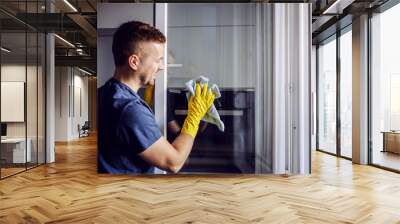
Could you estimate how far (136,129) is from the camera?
5.02m

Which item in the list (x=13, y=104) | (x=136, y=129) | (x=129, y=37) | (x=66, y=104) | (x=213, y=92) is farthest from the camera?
(x=66, y=104)

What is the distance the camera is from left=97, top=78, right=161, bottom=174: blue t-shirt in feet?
A: 16.4

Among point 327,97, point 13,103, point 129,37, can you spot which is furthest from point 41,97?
point 327,97

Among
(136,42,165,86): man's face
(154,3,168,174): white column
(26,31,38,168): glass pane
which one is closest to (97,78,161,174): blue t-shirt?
(154,3,168,174): white column

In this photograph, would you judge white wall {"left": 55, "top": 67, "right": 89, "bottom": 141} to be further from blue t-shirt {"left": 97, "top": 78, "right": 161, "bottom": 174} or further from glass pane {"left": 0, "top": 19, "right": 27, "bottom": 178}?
blue t-shirt {"left": 97, "top": 78, "right": 161, "bottom": 174}

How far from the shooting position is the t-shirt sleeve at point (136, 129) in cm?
496

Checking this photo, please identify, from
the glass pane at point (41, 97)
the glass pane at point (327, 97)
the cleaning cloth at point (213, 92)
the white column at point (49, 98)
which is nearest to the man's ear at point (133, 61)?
the cleaning cloth at point (213, 92)

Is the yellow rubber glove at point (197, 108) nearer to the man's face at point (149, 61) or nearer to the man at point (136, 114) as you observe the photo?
the man at point (136, 114)

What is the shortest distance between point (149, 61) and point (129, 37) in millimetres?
506

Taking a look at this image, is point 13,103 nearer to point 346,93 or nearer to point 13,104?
point 13,104

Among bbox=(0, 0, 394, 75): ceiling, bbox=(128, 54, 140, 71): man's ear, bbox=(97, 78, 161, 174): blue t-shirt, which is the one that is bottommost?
bbox=(97, 78, 161, 174): blue t-shirt

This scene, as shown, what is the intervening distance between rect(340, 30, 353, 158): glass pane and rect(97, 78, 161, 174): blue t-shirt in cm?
491

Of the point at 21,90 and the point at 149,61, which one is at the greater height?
the point at 149,61

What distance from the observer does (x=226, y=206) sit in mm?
4051
